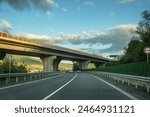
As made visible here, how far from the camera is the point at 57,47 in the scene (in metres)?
103

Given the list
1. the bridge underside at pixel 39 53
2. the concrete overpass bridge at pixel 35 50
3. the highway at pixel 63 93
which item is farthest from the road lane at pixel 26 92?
the bridge underside at pixel 39 53

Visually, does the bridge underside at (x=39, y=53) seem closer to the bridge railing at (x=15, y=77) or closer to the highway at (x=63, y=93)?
the bridge railing at (x=15, y=77)

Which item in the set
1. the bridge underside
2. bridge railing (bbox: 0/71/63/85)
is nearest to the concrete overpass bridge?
the bridge underside

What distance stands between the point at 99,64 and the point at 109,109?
166720 millimetres

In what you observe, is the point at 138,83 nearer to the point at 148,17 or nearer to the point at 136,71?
the point at 136,71

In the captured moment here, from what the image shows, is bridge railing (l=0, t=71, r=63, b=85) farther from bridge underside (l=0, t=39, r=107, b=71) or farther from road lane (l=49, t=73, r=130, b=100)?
bridge underside (l=0, t=39, r=107, b=71)

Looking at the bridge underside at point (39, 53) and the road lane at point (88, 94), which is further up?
the bridge underside at point (39, 53)

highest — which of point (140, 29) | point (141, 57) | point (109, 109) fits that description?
point (140, 29)

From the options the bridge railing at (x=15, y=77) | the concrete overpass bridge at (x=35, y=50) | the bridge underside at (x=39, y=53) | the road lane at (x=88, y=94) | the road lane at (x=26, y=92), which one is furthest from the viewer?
the bridge underside at (x=39, y=53)

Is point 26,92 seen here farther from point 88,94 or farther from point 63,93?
point 88,94

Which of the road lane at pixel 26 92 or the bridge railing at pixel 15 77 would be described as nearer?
the road lane at pixel 26 92

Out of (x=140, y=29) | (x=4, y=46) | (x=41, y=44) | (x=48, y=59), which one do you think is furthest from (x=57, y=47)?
(x=4, y=46)

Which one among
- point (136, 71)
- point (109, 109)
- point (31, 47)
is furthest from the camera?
point (31, 47)

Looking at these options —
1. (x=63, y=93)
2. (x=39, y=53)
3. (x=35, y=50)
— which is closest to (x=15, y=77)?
(x=63, y=93)
